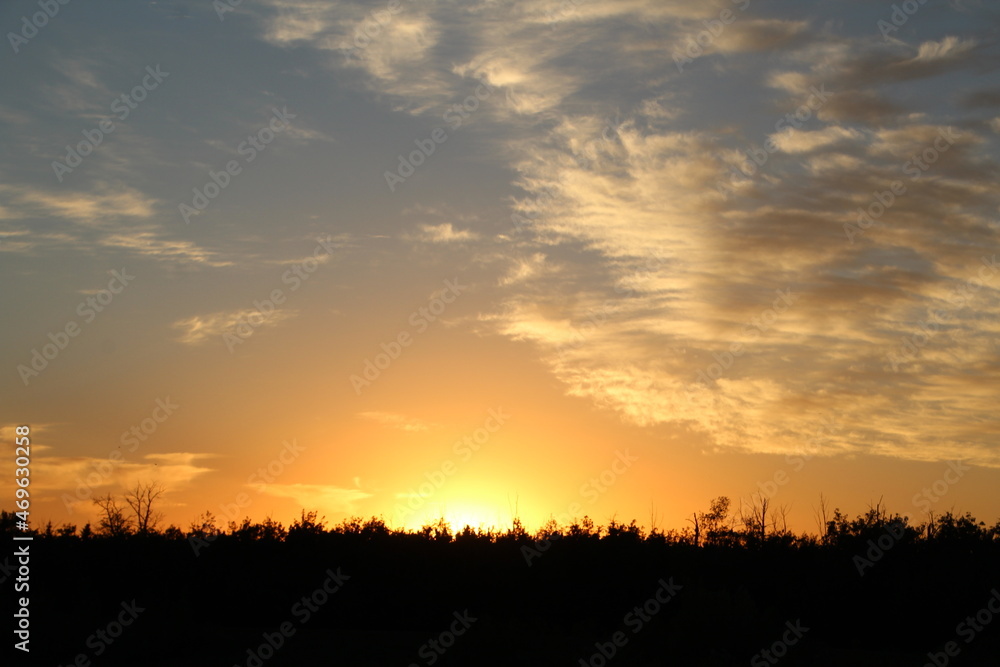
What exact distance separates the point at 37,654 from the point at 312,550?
902 cm

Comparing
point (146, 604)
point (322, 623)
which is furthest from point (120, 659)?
point (322, 623)

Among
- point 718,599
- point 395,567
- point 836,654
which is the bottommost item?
point 836,654

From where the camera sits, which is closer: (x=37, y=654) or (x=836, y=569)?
(x=37, y=654)

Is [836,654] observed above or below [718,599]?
below

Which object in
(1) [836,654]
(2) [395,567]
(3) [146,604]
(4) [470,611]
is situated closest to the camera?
(1) [836,654]

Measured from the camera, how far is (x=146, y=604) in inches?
744

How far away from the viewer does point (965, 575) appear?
901 inches

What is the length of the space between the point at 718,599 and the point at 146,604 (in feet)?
40.3

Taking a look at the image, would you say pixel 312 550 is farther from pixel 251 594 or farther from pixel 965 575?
pixel 965 575

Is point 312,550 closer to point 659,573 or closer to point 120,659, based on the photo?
point 120,659

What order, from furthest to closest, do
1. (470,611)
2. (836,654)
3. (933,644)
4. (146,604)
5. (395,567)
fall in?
(395,567)
(470,611)
(933,644)
(146,604)
(836,654)

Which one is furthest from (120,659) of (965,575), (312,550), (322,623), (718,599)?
(965,575)

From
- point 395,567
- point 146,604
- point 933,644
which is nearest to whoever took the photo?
point 146,604

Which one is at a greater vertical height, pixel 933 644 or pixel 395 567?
pixel 395 567
